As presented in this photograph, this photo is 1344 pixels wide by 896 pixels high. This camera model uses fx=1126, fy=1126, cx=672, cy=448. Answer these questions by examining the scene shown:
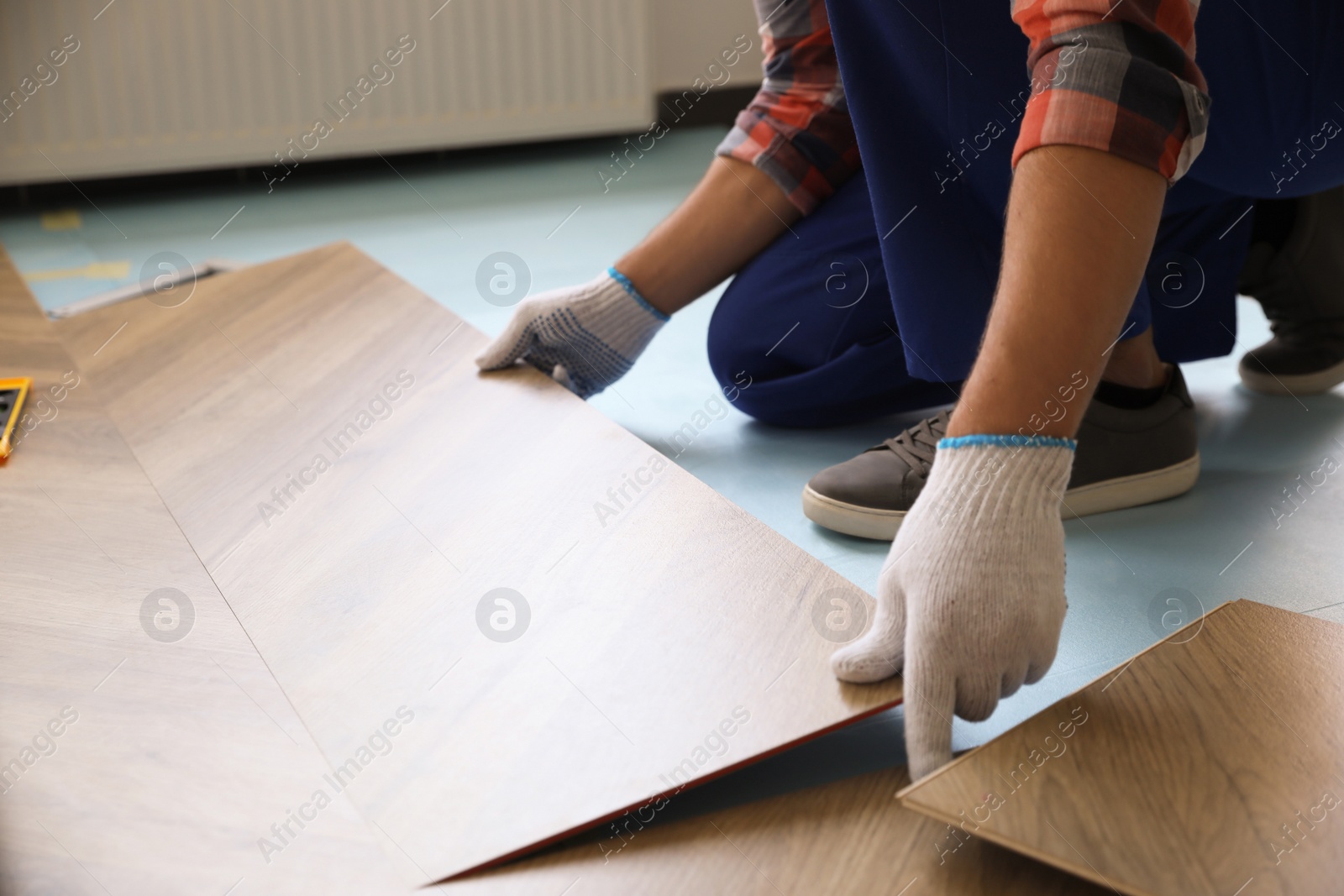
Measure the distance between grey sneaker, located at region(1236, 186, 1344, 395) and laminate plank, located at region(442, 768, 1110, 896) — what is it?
3.74 ft

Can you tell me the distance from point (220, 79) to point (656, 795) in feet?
8.86

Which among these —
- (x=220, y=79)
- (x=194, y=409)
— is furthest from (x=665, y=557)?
(x=220, y=79)

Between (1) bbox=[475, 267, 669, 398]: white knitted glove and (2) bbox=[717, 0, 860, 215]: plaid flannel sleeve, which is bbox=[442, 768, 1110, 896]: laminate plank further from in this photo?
(2) bbox=[717, 0, 860, 215]: plaid flannel sleeve

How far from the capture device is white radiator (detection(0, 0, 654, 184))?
2.76 m

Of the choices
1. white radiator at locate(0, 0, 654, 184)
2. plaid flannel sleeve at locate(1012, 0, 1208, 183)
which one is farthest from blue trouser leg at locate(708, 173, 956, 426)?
white radiator at locate(0, 0, 654, 184)

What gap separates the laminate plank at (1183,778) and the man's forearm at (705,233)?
79 cm

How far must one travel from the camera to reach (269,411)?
134 cm

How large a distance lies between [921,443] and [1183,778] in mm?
599

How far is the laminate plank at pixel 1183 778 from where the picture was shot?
0.62 meters

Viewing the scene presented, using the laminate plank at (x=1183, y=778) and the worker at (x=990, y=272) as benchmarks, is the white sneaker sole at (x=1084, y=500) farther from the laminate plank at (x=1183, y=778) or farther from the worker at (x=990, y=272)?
the laminate plank at (x=1183, y=778)

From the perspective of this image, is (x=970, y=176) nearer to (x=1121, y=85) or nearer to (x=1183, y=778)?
(x=1121, y=85)

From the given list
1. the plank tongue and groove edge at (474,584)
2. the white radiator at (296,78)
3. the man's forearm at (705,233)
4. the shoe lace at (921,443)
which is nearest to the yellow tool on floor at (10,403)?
the plank tongue and groove edge at (474,584)

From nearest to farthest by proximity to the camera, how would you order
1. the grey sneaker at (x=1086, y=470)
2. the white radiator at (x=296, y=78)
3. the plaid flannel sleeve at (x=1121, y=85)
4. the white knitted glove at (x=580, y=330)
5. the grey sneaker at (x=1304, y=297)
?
the plaid flannel sleeve at (x=1121, y=85), the grey sneaker at (x=1086, y=470), the white knitted glove at (x=580, y=330), the grey sneaker at (x=1304, y=297), the white radiator at (x=296, y=78)

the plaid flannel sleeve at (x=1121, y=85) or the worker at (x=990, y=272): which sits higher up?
the plaid flannel sleeve at (x=1121, y=85)
